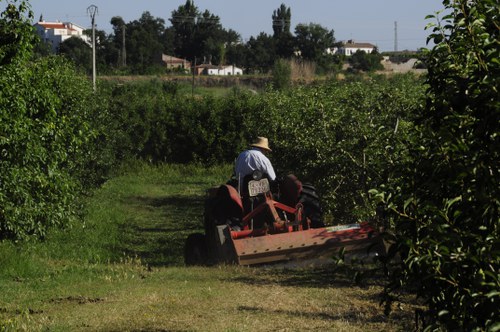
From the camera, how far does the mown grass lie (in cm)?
891

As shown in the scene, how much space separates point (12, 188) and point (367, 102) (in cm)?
767

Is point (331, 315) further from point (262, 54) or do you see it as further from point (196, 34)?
point (196, 34)

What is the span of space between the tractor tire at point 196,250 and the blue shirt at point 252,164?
46.6 inches

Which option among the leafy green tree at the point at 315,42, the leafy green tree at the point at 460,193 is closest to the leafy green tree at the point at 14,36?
the leafy green tree at the point at 460,193

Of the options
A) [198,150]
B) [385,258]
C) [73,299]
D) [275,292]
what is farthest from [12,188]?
[198,150]

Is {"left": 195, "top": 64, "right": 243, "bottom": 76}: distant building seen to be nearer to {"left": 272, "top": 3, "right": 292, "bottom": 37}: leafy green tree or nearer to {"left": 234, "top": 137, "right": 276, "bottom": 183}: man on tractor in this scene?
{"left": 272, "top": 3, "right": 292, "bottom": 37}: leafy green tree

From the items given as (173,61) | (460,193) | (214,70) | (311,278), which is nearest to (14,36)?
(311,278)

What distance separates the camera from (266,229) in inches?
520

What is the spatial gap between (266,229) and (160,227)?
8.78m

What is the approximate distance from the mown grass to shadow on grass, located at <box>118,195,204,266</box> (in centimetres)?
6

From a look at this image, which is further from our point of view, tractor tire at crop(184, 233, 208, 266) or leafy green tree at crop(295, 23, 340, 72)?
→ leafy green tree at crop(295, 23, 340, 72)

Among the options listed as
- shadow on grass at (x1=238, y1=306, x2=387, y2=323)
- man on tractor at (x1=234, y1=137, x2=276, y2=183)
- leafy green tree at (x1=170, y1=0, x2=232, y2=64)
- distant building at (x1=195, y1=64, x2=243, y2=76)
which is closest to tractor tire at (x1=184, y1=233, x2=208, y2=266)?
man on tractor at (x1=234, y1=137, x2=276, y2=183)

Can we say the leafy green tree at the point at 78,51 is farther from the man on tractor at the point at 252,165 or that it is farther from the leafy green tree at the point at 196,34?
the man on tractor at the point at 252,165

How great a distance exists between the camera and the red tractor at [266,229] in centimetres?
1283
